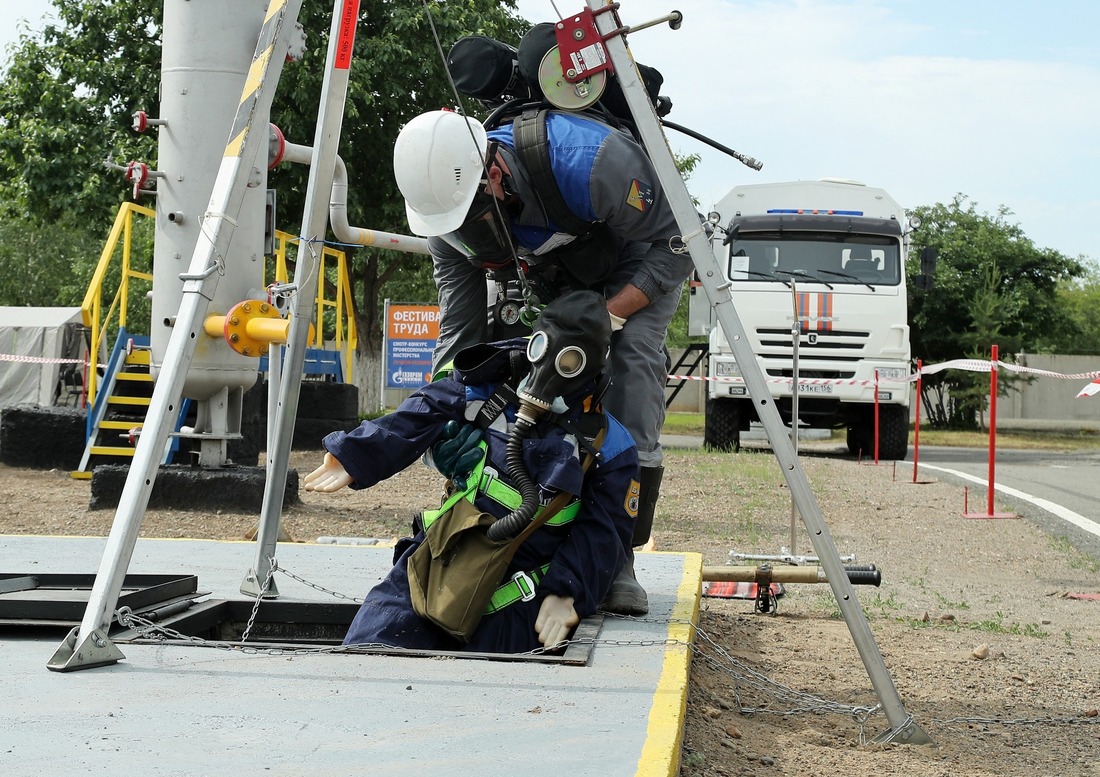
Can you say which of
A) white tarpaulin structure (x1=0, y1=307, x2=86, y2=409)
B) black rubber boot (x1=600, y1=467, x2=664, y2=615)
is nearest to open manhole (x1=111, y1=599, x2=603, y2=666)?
black rubber boot (x1=600, y1=467, x2=664, y2=615)

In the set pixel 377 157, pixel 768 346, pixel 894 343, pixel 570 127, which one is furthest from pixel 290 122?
pixel 570 127

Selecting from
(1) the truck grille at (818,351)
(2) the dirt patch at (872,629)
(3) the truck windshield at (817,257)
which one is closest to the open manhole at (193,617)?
(2) the dirt patch at (872,629)

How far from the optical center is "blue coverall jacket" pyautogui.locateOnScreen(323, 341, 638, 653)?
136 inches

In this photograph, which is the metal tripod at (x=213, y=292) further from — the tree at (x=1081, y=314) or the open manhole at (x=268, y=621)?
the tree at (x=1081, y=314)

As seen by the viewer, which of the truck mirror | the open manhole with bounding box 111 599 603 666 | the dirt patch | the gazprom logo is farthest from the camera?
the gazprom logo

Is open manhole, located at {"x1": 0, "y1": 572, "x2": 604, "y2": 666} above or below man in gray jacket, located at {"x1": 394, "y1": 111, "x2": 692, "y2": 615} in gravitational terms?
below

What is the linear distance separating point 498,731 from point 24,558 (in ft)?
10.3

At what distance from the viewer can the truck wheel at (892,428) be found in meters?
16.6

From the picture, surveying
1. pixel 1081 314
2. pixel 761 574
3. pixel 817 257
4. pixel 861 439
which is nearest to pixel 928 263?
pixel 817 257

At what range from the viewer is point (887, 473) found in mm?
14164

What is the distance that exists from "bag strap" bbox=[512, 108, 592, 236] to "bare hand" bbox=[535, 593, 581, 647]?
3.89 feet

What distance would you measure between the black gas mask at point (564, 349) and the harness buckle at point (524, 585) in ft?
1.50

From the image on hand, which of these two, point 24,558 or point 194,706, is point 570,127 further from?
point 24,558

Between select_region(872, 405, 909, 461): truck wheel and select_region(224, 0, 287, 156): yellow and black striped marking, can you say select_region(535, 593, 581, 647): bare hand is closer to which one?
select_region(224, 0, 287, 156): yellow and black striped marking
